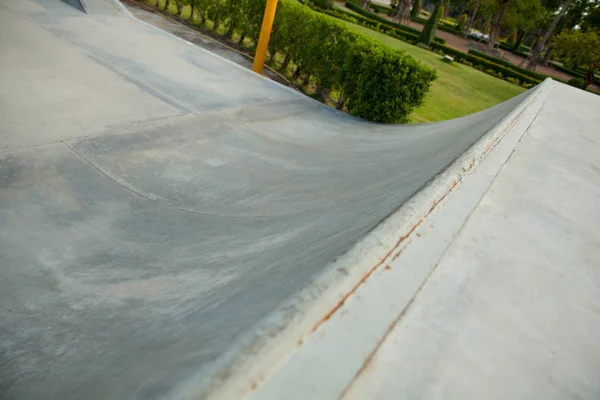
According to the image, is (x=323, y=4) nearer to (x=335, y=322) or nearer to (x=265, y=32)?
(x=265, y=32)

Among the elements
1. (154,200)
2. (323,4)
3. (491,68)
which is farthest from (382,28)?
(154,200)

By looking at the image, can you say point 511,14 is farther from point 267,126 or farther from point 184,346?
point 184,346

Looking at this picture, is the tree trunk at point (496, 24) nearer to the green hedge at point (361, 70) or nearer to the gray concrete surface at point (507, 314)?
the green hedge at point (361, 70)

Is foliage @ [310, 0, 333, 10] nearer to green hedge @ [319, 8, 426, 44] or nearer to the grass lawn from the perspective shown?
green hedge @ [319, 8, 426, 44]

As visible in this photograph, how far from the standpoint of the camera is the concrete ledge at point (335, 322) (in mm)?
944

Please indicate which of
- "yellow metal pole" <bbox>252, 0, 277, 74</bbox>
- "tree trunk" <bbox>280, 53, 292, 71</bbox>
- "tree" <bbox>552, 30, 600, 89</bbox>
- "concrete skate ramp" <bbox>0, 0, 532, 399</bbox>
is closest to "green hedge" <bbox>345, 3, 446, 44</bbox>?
"tree" <bbox>552, 30, 600, 89</bbox>

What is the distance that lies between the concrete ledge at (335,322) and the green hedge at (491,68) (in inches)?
1043

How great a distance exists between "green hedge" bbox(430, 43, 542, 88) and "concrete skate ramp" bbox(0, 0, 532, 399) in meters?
21.9

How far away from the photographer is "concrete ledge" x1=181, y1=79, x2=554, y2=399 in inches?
37.2

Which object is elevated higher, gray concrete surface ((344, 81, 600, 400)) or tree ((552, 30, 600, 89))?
tree ((552, 30, 600, 89))

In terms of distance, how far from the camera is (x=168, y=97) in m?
5.61

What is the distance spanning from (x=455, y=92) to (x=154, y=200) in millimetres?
15415

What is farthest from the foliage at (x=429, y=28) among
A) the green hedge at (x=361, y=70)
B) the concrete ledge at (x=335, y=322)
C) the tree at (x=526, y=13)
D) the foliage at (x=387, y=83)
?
the concrete ledge at (x=335, y=322)

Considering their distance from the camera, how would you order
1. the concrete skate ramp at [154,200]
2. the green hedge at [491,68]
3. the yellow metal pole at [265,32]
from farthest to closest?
the green hedge at [491,68]
the yellow metal pole at [265,32]
the concrete skate ramp at [154,200]
